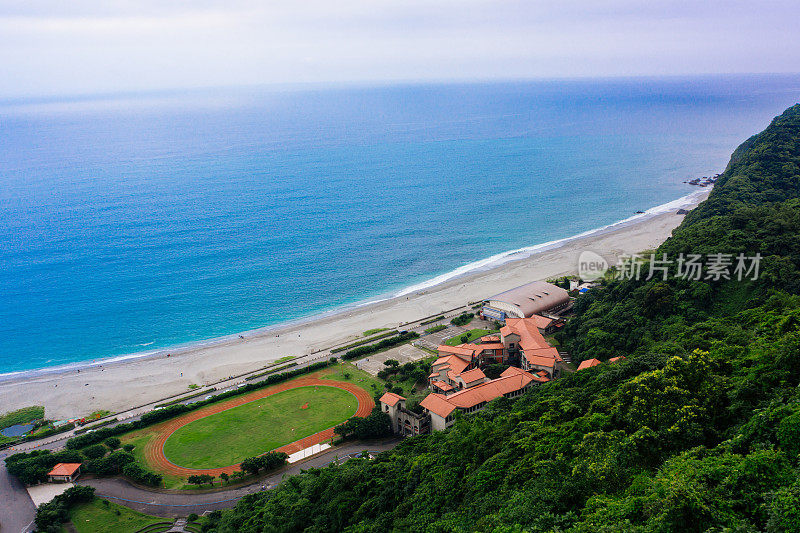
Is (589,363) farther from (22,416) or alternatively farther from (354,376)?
(22,416)

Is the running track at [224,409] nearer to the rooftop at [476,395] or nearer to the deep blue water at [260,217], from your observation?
the rooftop at [476,395]

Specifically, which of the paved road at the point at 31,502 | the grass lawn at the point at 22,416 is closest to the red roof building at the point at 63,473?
the paved road at the point at 31,502

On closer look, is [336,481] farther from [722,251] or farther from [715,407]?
[722,251]

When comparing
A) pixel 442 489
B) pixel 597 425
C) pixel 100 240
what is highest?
pixel 100 240

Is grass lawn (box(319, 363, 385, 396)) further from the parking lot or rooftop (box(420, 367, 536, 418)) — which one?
rooftop (box(420, 367, 536, 418))

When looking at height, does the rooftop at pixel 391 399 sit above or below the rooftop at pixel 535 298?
below

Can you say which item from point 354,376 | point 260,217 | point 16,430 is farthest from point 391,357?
point 260,217

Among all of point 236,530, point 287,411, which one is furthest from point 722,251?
point 236,530
